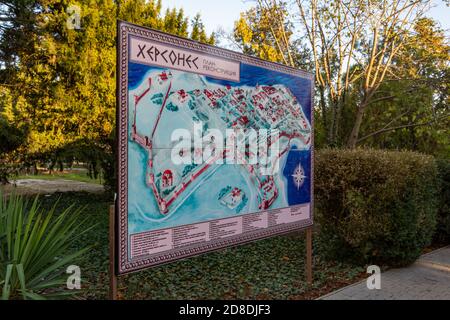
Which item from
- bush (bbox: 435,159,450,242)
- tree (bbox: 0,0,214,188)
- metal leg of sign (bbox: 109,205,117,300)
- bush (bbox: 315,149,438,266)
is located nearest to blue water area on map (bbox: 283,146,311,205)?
bush (bbox: 315,149,438,266)

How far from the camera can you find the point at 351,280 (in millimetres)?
6035

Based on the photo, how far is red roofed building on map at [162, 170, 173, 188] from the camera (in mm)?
4000

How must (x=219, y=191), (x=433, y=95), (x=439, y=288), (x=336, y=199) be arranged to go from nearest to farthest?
1. (x=219, y=191)
2. (x=439, y=288)
3. (x=336, y=199)
4. (x=433, y=95)

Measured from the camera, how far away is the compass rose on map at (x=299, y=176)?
19.4 ft

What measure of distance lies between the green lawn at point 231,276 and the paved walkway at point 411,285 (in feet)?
1.38

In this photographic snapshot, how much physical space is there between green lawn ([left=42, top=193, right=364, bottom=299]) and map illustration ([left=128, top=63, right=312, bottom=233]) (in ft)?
4.07

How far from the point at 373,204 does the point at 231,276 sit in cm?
260

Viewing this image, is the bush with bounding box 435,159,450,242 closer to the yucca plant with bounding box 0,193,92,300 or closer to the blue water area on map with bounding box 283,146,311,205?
the blue water area on map with bounding box 283,146,311,205

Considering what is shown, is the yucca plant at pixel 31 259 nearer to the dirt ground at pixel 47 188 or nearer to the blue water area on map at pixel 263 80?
the blue water area on map at pixel 263 80

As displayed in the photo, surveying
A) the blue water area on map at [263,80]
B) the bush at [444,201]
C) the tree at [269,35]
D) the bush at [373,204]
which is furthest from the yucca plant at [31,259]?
the tree at [269,35]

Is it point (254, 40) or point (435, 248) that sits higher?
point (254, 40)
